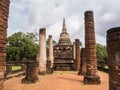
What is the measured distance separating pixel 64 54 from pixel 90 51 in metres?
19.5

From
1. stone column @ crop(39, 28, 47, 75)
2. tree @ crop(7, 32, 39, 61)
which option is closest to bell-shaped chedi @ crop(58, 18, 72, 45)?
tree @ crop(7, 32, 39, 61)

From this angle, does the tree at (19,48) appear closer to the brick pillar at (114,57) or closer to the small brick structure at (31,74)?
the small brick structure at (31,74)

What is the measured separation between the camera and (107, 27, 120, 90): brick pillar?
4.12 meters

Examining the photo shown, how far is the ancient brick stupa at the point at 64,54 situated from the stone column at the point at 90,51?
13124 millimetres

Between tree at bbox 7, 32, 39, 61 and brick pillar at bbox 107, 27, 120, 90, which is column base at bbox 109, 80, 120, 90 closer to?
brick pillar at bbox 107, 27, 120, 90

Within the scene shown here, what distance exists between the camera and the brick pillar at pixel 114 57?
Result: 4125 millimetres

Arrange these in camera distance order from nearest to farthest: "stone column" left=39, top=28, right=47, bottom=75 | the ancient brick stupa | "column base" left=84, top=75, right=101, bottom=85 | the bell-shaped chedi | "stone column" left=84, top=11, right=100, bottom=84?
"column base" left=84, top=75, right=101, bottom=85
"stone column" left=84, top=11, right=100, bottom=84
"stone column" left=39, top=28, right=47, bottom=75
the ancient brick stupa
the bell-shaped chedi

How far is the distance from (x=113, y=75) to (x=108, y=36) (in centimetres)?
97

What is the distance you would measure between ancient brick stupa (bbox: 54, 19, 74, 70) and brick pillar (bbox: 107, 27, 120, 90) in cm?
2059

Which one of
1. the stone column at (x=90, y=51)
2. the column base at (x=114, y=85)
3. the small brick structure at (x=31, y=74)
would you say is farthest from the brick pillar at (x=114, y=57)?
the small brick structure at (x=31, y=74)

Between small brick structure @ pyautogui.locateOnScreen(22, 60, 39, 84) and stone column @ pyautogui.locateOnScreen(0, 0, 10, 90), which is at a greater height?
stone column @ pyautogui.locateOnScreen(0, 0, 10, 90)

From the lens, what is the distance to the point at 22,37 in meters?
44.3

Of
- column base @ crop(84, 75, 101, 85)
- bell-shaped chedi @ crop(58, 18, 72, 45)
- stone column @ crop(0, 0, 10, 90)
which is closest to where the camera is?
stone column @ crop(0, 0, 10, 90)

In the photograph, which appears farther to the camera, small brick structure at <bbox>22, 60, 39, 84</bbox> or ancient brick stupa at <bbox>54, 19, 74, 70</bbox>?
ancient brick stupa at <bbox>54, 19, 74, 70</bbox>
